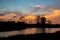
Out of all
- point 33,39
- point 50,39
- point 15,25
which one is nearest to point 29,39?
point 33,39

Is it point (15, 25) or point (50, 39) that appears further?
point (15, 25)

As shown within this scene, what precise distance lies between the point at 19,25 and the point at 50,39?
379 feet

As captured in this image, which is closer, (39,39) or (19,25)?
(39,39)

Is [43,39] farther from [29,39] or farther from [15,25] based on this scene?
[15,25]

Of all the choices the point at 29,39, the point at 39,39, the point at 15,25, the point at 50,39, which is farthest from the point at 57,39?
the point at 15,25

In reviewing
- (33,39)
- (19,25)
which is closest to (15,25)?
(19,25)

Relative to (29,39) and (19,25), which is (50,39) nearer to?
(29,39)

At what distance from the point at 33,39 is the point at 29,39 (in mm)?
797

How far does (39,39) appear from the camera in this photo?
98.6 feet

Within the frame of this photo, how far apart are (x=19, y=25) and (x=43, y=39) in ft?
380

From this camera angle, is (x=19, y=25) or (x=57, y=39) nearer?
(x=57, y=39)

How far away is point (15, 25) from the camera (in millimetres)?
141375

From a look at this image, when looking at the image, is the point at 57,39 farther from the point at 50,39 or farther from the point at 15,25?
the point at 15,25

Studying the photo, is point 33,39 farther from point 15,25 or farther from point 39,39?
point 15,25
